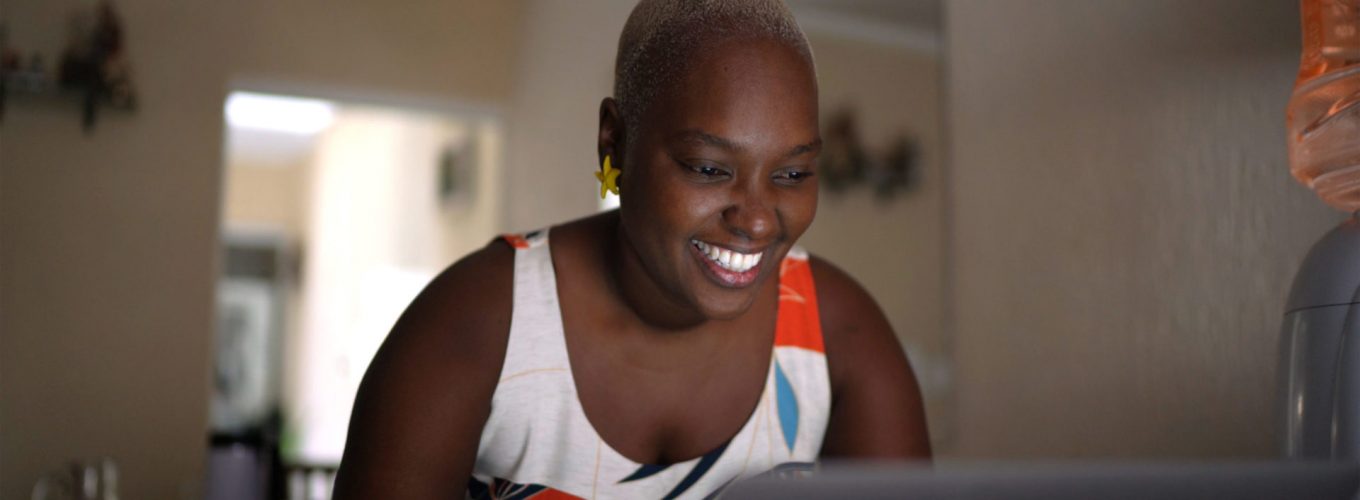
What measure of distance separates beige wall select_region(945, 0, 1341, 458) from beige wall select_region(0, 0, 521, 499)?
2.26m

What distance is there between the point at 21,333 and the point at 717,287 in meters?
2.95

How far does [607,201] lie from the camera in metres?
2.42

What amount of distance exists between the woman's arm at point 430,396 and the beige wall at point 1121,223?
35.7 inches

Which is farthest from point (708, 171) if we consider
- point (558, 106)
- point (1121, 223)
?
point (558, 106)

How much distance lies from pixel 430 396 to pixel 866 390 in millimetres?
426

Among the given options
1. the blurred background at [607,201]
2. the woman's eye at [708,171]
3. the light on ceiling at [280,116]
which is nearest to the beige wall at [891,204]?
the blurred background at [607,201]

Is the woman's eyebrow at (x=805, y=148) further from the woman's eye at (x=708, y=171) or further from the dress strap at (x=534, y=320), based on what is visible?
the dress strap at (x=534, y=320)

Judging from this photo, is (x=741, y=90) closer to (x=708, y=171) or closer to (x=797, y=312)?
(x=708, y=171)

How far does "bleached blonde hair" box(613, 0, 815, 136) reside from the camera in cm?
94

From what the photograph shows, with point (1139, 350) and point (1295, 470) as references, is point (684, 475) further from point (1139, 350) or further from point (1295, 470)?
point (1139, 350)

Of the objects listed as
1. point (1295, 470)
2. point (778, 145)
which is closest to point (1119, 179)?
point (778, 145)

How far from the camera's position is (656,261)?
38.0 inches

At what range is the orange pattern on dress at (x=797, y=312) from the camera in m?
1.09

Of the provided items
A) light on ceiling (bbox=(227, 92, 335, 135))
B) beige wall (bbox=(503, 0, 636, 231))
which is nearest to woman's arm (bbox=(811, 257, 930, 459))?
beige wall (bbox=(503, 0, 636, 231))
